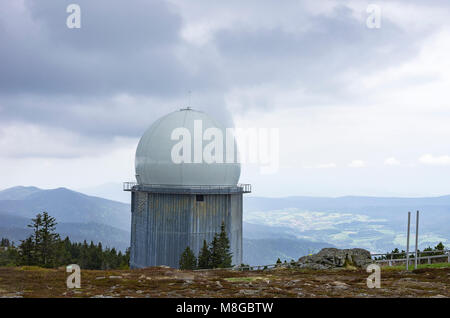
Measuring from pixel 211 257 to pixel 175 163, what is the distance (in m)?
8.00

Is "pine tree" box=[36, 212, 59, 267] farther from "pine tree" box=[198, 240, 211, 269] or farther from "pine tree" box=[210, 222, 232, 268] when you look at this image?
"pine tree" box=[210, 222, 232, 268]

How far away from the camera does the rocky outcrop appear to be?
21.7 meters

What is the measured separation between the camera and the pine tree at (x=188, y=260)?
3391 centimetres

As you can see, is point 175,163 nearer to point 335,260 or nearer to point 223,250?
point 223,250

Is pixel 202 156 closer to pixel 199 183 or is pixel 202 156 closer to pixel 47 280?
pixel 199 183

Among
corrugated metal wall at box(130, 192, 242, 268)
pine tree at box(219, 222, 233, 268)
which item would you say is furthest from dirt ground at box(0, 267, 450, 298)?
corrugated metal wall at box(130, 192, 242, 268)

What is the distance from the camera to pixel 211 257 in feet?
111

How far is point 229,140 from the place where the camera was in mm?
38656

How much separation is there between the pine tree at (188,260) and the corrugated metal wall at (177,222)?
4.56 ft

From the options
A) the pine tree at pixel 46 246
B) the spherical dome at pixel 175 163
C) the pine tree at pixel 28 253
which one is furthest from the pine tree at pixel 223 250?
the pine tree at pixel 28 253

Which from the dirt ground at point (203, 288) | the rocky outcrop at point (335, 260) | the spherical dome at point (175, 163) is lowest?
the rocky outcrop at point (335, 260)

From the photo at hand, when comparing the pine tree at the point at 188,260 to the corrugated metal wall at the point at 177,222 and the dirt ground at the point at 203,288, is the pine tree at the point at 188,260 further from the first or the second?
the dirt ground at the point at 203,288

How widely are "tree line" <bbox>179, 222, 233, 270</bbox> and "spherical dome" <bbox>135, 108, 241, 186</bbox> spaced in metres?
4.47
